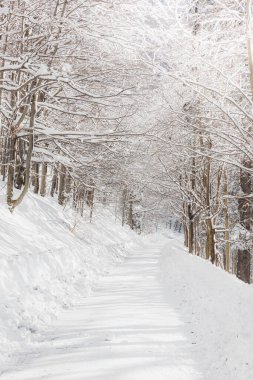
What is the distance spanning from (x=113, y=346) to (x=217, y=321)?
2.15 metres

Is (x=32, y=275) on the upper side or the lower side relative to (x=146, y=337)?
upper

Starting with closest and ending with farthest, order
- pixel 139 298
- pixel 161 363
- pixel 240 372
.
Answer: pixel 240 372, pixel 161 363, pixel 139 298

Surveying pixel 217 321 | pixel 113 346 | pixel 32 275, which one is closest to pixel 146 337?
pixel 113 346

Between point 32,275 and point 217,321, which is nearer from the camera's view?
point 217,321

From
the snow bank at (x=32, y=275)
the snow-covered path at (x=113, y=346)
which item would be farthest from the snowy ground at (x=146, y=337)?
the snow bank at (x=32, y=275)

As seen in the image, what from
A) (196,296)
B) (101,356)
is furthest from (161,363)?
(196,296)

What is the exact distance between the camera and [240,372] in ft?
15.4

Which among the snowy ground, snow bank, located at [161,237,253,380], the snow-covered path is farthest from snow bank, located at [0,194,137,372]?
snow bank, located at [161,237,253,380]

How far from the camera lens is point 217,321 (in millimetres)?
6680

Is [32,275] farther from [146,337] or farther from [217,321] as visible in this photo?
[217,321]

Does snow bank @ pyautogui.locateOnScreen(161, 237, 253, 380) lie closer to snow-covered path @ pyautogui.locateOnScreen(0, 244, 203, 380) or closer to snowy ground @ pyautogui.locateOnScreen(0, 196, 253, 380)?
snowy ground @ pyautogui.locateOnScreen(0, 196, 253, 380)

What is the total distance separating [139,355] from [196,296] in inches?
160

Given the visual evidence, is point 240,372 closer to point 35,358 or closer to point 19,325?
point 35,358

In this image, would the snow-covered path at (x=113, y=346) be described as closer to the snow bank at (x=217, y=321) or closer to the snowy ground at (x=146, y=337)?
the snowy ground at (x=146, y=337)
